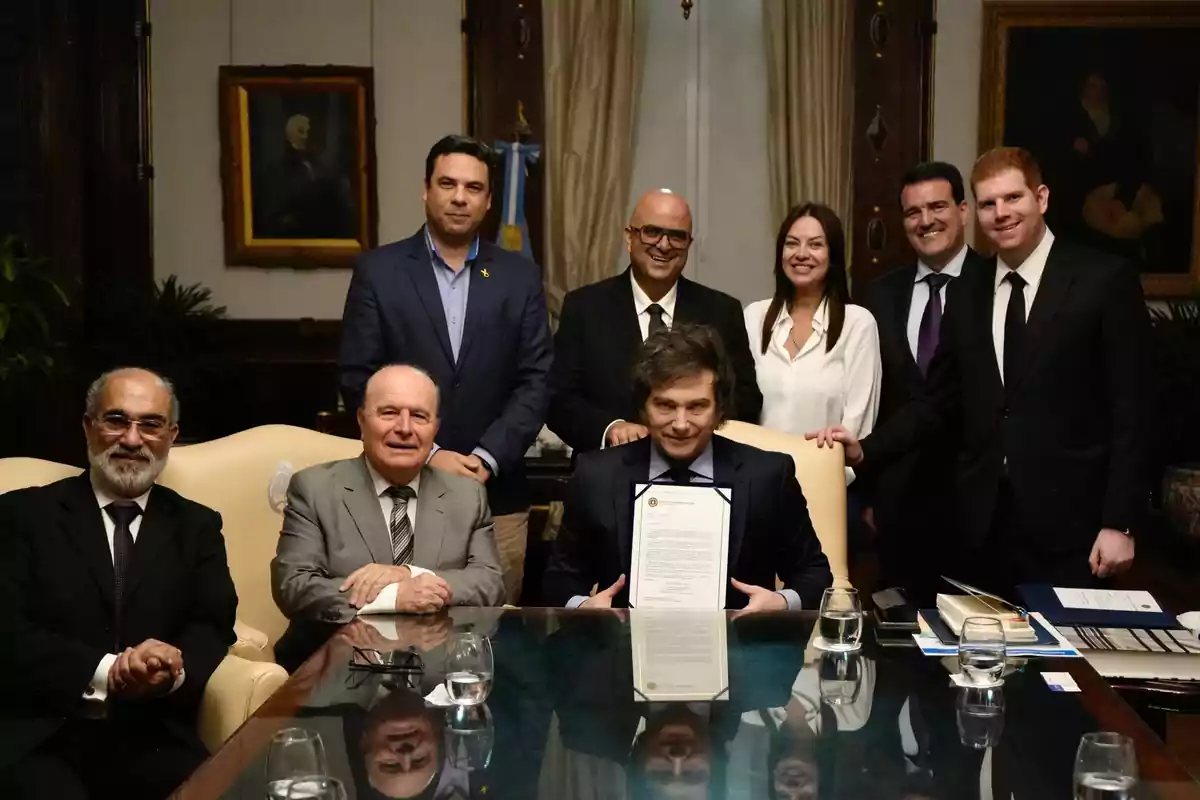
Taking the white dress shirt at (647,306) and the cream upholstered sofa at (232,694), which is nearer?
the cream upholstered sofa at (232,694)

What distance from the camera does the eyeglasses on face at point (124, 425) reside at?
319 centimetres

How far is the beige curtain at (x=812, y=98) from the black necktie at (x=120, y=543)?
490cm

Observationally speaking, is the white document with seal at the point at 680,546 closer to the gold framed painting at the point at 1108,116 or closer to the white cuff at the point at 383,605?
the white cuff at the point at 383,605

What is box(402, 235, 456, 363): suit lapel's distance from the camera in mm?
4094

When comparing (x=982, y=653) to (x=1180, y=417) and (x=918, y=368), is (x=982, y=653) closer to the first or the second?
(x=918, y=368)

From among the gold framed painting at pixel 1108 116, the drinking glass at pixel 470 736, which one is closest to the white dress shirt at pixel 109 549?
the drinking glass at pixel 470 736

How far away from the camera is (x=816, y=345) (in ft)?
13.6

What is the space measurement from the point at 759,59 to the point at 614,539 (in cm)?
489

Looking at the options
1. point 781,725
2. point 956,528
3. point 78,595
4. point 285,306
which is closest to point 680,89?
point 285,306

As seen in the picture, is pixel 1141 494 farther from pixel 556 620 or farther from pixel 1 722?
pixel 1 722

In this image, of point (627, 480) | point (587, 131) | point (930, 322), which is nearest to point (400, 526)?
point (627, 480)

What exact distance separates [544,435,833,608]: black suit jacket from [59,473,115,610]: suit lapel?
1.06m

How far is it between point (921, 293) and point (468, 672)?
257 centimetres

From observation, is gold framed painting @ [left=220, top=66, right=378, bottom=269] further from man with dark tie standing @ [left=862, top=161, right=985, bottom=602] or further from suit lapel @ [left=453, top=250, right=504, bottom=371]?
man with dark tie standing @ [left=862, top=161, right=985, bottom=602]
